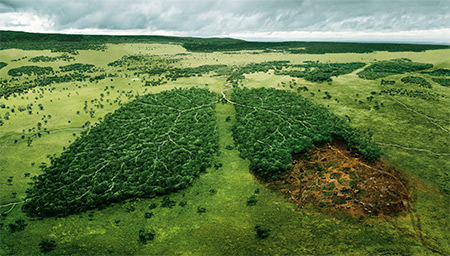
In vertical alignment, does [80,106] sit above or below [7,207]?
A: above

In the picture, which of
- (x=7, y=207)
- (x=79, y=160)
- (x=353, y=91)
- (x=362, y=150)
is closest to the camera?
(x=7, y=207)

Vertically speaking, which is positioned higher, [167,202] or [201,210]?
[167,202]

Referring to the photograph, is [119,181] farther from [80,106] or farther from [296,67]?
[296,67]

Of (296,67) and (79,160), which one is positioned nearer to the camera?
(79,160)

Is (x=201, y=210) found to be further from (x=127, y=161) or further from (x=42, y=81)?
(x=42, y=81)

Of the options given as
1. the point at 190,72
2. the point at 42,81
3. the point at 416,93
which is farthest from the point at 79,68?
the point at 416,93

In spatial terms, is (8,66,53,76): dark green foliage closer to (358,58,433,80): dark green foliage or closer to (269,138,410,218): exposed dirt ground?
(269,138,410,218): exposed dirt ground

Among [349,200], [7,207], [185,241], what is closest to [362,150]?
[349,200]
